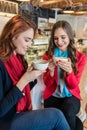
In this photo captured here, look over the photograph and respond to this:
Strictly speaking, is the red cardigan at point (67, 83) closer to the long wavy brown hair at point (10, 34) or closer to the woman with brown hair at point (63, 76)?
the woman with brown hair at point (63, 76)

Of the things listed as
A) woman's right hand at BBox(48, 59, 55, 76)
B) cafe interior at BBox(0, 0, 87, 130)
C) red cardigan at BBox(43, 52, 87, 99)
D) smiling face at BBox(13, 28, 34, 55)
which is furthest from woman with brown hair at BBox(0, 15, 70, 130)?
cafe interior at BBox(0, 0, 87, 130)

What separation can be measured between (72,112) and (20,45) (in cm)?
58

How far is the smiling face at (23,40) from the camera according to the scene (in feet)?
3.06

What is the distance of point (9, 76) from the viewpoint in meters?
0.90

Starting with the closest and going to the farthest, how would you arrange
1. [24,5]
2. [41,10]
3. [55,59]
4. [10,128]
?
1. [10,128]
2. [55,59]
3. [24,5]
4. [41,10]

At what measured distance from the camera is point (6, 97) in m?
0.85

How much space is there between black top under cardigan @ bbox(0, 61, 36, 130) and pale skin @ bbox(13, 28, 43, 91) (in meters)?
0.04

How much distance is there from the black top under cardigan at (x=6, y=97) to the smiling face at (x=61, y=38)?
1.90ft

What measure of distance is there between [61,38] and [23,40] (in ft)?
1.52

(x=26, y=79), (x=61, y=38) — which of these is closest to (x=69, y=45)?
(x=61, y=38)

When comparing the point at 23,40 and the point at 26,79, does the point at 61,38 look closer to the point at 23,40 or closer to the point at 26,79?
the point at 23,40

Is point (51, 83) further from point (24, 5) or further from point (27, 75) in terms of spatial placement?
point (24, 5)

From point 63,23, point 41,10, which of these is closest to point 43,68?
point 63,23

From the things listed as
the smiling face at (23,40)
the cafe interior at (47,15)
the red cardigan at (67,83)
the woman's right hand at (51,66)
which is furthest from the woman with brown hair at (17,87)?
the cafe interior at (47,15)
